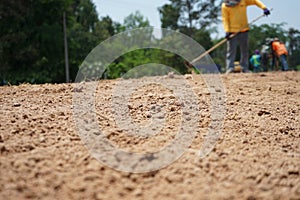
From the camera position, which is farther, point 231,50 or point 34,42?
point 34,42

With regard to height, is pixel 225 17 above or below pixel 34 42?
below

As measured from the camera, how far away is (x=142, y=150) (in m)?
A: 1.55

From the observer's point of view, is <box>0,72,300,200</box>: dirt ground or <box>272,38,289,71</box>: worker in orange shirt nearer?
<box>0,72,300,200</box>: dirt ground

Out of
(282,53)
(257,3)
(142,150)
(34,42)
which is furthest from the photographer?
(34,42)

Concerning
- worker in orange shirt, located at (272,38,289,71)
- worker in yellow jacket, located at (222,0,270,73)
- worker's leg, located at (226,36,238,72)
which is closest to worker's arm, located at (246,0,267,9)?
worker in yellow jacket, located at (222,0,270,73)

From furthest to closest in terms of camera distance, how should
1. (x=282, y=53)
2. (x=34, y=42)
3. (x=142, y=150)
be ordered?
1. (x=34, y=42)
2. (x=282, y=53)
3. (x=142, y=150)

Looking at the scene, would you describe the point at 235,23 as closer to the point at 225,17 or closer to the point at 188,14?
the point at 225,17

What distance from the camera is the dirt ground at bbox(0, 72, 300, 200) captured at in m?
1.25

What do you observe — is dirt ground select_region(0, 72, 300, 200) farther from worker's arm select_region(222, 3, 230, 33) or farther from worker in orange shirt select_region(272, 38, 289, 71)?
worker in orange shirt select_region(272, 38, 289, 71)

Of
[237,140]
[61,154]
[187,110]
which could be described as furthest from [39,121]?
[237,140]

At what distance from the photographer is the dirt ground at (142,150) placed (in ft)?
4.09

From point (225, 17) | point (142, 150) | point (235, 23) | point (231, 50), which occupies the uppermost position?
point (225, 17)

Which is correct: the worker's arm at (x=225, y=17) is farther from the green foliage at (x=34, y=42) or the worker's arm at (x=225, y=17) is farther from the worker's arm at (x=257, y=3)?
the green foliage at (x=34, y=42)

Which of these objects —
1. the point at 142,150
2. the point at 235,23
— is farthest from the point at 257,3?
the point at 142,150
